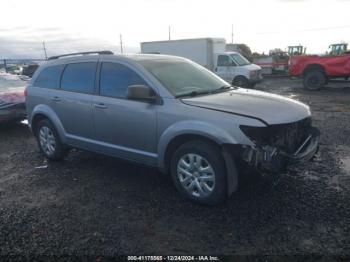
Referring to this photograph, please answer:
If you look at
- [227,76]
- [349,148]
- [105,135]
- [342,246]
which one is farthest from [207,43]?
[342,246]

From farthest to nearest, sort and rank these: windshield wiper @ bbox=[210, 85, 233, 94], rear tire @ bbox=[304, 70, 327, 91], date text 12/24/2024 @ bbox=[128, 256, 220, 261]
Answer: rear tire @ bbox=[304, 70, 327, 91] < windshield wiper @ bbox=[210, 85, 233, 94] < date text 12/24/2024 @ bbox=[128, 256, 220, 261]

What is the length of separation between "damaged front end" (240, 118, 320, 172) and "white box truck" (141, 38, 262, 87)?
1269 cm

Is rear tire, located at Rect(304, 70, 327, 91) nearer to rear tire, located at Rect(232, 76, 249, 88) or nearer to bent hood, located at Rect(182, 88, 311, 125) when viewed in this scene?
rear tire, located at Rect(232, 76, 249, 88)

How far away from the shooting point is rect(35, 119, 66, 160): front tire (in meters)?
5.86

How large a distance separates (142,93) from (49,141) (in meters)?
2.58

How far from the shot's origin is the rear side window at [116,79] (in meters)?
4.67

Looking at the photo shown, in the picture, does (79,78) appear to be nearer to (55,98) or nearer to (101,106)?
(55,98)

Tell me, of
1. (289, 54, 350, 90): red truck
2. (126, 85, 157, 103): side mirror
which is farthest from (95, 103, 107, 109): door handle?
(289, 54, 350, 90): red truck

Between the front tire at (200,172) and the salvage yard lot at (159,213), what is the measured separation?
150 mm

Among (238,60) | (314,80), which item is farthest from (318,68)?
(238,60)

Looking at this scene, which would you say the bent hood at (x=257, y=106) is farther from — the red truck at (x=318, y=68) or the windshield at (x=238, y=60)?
the windshield at (x=238, y=60)

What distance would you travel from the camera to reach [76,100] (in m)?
5.29

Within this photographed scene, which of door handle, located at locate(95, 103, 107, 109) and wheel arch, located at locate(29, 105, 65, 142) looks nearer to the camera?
door handle, located at locate(95, 103, 107, 109)

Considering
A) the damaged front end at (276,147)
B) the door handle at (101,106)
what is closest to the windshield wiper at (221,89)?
the damaged front end at (276,147)
